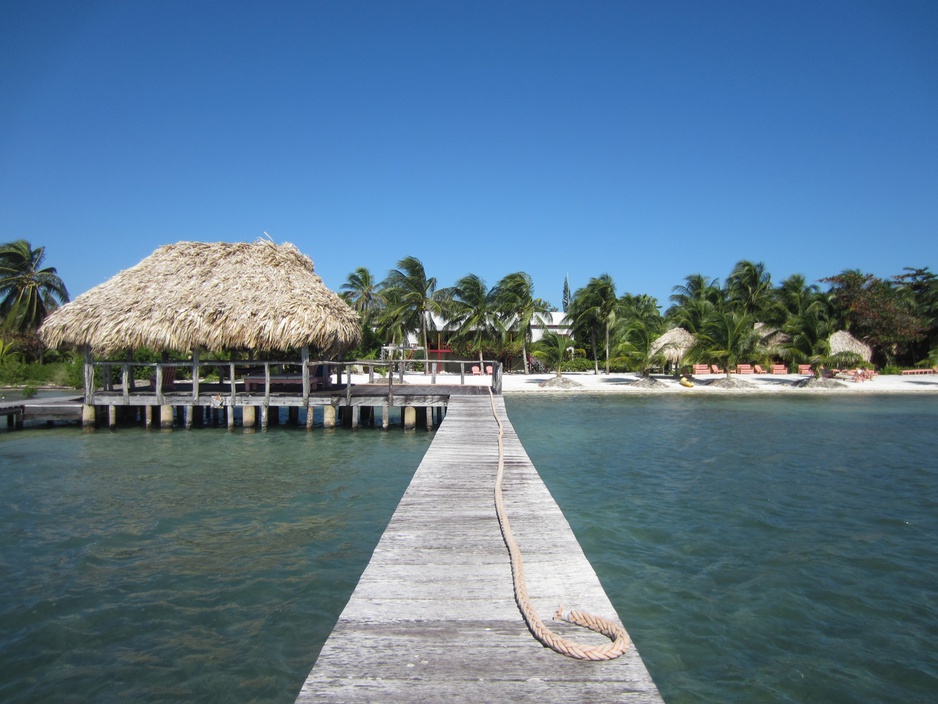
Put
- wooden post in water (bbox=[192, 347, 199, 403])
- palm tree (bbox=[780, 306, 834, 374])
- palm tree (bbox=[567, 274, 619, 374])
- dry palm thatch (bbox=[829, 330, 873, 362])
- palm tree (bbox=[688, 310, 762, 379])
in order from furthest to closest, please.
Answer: palm tree (bbox=[567, 274, 619, 374]) < dry palm thatch (bbox=[829, 330, 873, 362]) < palm tree (bbox=[780, 306, 834, 374]) < palm tree (bbox=[688, 310, 762, 379]) < wooden post in water (bbox=[192, 347, 199, 403])

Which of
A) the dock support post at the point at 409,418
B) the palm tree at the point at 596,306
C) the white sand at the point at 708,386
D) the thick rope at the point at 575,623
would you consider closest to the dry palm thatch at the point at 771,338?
the white sand at the point at 708,386

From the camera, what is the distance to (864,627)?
207 inches

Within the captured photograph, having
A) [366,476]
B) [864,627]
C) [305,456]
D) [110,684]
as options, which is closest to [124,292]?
[305,456]

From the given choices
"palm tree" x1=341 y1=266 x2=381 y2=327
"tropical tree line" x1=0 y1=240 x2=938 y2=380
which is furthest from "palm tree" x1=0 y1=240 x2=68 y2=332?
"palm tree" x1=341 y1=266 x2=381 y2=327

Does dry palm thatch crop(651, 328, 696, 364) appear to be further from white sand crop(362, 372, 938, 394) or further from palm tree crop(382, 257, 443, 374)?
palm tree crop(382, 257, 443, 374)

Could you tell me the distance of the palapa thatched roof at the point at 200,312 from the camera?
603 inches

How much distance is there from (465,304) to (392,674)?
1297 inches

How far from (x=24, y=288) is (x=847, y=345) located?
47.5 metres

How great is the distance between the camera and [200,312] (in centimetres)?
1560

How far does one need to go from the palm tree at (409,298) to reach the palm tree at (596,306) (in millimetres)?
8451

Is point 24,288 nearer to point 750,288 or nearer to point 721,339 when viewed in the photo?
point 721,339

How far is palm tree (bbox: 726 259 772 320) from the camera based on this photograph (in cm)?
4162

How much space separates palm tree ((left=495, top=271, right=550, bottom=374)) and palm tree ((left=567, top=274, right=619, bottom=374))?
2231 millimetres

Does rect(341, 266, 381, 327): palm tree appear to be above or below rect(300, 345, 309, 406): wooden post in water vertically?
above
